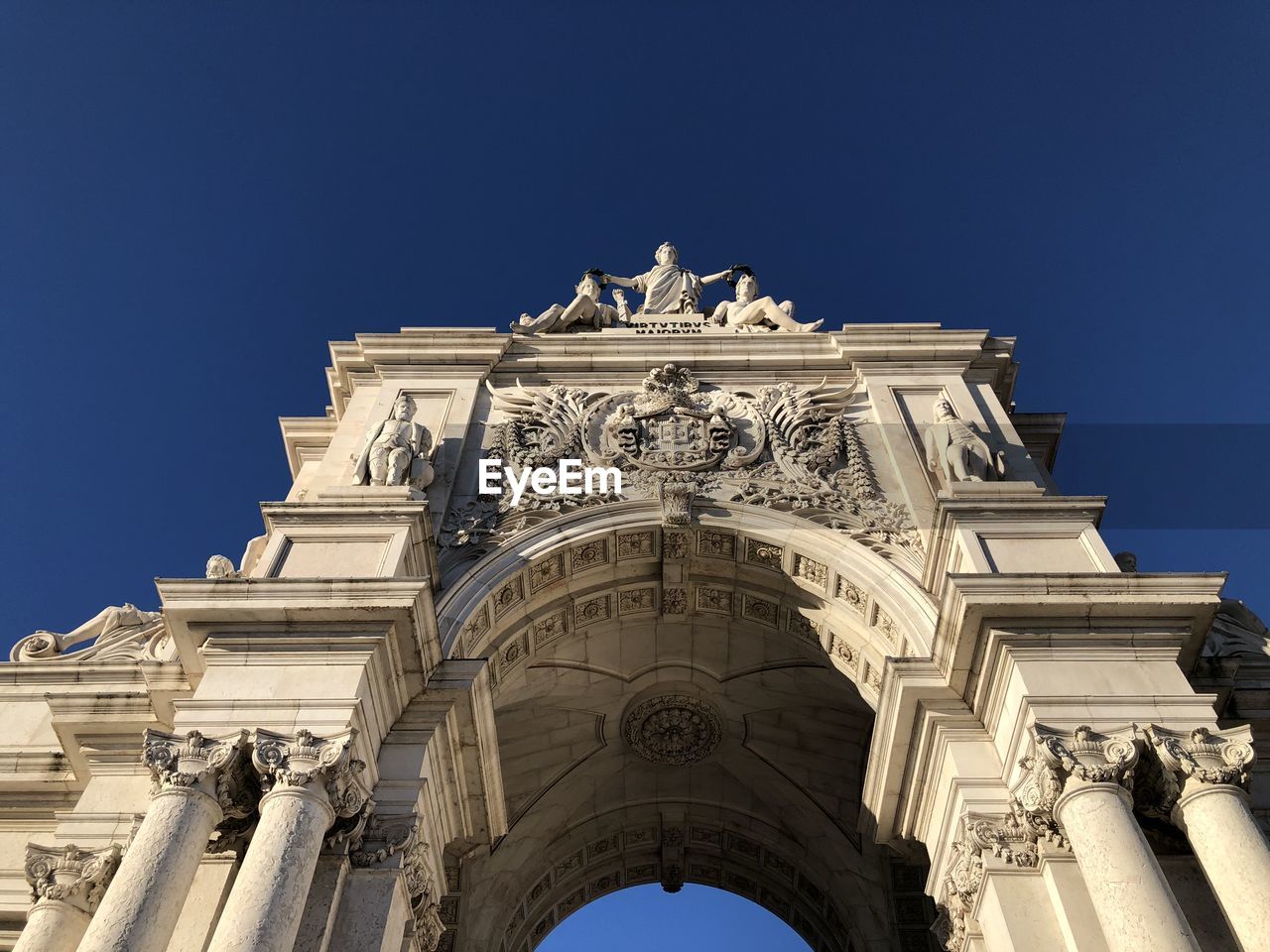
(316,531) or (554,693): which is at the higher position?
(554,693)

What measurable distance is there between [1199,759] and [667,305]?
13141 millimetres

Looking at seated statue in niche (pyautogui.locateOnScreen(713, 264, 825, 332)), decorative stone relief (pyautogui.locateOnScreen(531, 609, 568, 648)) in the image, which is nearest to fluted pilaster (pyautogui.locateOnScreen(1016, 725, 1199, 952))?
decorative stone relief (pyautogui.locateOnScreen(531, 609, 568, 648))

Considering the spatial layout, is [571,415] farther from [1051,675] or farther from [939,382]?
[1051,675]

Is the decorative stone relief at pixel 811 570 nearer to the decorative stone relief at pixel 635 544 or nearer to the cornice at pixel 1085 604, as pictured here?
the decorative stone relief at pixel 635 544

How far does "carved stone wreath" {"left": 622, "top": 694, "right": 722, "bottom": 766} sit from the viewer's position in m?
17.1

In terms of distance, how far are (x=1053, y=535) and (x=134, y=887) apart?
10.2m

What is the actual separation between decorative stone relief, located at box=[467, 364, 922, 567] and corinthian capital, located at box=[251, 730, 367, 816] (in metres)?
4.33

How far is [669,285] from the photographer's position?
20609 mm

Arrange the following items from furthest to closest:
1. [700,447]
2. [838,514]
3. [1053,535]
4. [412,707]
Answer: [700,447], [838,514], [1053,535], [412,707]

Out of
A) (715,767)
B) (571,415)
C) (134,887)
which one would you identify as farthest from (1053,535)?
(134,887)

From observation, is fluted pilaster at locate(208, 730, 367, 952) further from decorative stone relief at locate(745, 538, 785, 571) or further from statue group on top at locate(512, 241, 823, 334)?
statue group on top at locate(512, 241, 823, 334)

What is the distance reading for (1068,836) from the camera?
9094mm

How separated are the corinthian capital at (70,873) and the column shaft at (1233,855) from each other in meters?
10.3

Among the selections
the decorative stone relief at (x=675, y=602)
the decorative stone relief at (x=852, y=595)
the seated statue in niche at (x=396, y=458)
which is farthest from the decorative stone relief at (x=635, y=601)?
the seated statue in niche at (x=396, y=458)
